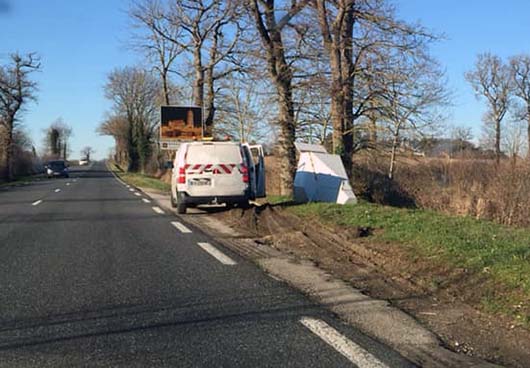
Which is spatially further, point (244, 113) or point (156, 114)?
point (156, 114)

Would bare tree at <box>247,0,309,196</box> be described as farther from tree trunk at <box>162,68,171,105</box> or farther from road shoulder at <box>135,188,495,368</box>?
tree trunk at <box>162,68,171,105</box>

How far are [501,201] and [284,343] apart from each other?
12197 mm

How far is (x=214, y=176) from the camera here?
1645 cm

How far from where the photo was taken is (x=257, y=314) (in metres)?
6.03

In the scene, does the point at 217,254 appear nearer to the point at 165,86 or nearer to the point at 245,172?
the point at 245,172

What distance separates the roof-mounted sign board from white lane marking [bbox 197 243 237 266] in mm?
25097

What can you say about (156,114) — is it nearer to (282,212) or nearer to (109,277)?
(282,212)

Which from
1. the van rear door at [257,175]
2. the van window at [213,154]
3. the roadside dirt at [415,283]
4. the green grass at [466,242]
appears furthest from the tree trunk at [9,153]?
the roadside dirt at [415,283]

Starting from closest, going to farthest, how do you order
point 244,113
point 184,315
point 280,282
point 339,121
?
point 184,315 → point 280,282 → point 339,121 → point 244,113

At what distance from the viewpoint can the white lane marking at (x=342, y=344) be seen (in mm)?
4656

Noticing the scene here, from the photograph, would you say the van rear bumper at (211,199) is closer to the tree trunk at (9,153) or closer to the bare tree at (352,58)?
the bare tree at (352,58)

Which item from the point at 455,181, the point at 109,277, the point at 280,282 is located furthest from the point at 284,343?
the point at 455,181

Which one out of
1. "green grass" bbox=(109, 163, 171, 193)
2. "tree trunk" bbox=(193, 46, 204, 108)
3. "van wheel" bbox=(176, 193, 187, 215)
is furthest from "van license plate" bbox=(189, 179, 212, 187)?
"tree trunk" bbox=(193, 46, 204, 108)

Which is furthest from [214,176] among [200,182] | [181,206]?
[181,206]
